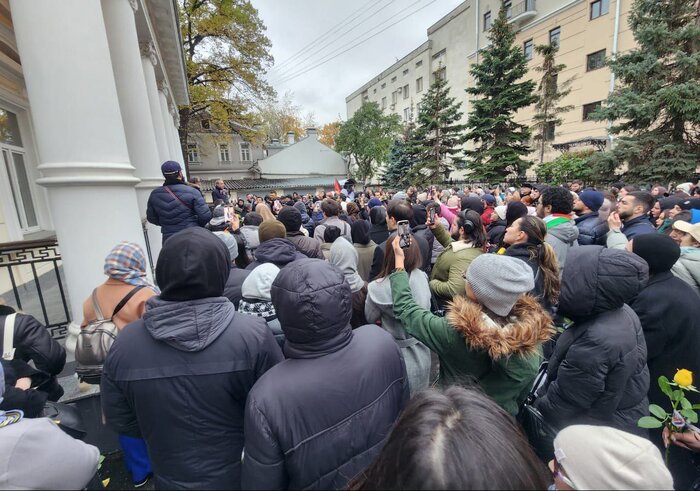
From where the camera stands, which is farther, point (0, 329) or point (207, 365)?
point (0, 329)

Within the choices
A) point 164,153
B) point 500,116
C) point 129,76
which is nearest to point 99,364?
point 129,76

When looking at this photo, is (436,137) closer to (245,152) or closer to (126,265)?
(126,265)

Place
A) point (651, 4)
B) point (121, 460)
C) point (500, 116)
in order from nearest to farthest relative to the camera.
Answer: point (121, 460), point (651, 4), point (500, 116)

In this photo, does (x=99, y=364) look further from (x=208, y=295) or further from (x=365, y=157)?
(x=365, y=157)

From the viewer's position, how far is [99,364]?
2.07 metres

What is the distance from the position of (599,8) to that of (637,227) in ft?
86.5

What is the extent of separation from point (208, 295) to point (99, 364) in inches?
47.0

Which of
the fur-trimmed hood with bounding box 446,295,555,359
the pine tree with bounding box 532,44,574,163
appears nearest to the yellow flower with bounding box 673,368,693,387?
the fur-trimmed hood with bounding box 446,295,555,359

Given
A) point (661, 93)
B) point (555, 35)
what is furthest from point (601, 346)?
point (555, 35)

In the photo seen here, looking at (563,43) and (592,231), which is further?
(563,43)

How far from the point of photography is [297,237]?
3793mm

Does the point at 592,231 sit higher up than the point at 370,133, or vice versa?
the point at 370,133

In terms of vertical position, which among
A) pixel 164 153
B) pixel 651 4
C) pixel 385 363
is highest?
pixel 651 4

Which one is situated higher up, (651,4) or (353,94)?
(353,94)
